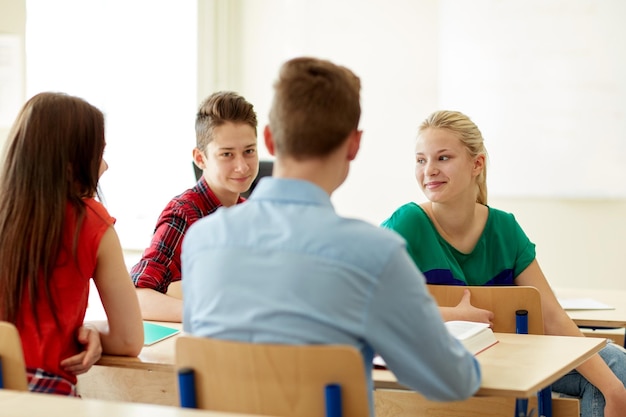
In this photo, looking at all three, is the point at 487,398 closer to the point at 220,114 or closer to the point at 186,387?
the point at 186,387

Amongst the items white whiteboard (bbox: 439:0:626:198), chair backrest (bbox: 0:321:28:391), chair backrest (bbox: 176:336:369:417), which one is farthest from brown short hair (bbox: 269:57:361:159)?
white whiteboard (bbox: 439:0:626:198)

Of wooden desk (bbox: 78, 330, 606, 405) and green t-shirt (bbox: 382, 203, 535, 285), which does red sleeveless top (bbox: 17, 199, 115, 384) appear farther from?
green t-shirt (bbox: 382, 203, 535, 285)

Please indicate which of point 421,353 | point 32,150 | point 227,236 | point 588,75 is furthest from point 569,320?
point 588,75

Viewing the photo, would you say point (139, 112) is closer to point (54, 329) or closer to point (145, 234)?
point (145, 234)

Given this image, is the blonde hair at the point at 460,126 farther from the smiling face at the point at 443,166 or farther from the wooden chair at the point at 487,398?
the wooden chair at the point at 487,398

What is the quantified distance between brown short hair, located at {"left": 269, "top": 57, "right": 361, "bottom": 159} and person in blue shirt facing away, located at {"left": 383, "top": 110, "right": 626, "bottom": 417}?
1.14 meters

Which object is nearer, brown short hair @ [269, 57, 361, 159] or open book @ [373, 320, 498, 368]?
brown short hair @ [269, 57, 361, 159]

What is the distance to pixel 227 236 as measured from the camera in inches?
62.9

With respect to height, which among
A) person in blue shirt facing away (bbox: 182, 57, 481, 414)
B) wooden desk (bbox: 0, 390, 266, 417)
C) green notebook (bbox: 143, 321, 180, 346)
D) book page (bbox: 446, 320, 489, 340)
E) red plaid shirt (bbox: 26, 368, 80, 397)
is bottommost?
red plaid shirt (bbox: 26, 368, 80, 397)

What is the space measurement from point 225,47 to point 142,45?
516 mm

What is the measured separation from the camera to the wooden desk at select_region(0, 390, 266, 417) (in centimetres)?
142

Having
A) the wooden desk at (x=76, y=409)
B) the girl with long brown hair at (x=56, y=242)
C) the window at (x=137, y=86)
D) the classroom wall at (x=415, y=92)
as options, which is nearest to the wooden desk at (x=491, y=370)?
the girl with long brown hair at (x=56, y=242)

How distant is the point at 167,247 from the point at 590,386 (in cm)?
133

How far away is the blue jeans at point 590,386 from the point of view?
102 inches
